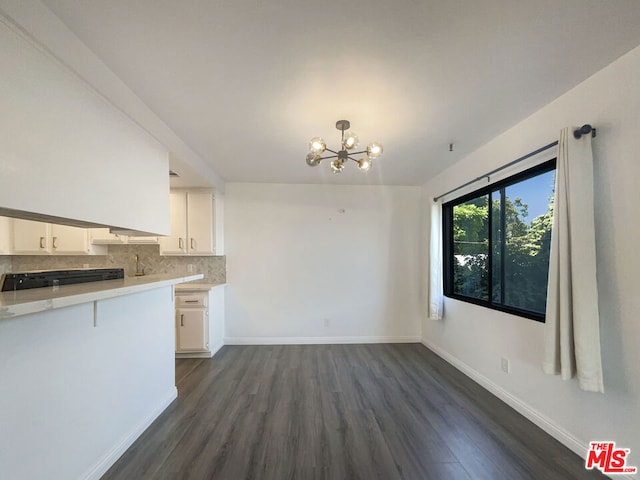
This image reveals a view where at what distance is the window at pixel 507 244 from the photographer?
214cm

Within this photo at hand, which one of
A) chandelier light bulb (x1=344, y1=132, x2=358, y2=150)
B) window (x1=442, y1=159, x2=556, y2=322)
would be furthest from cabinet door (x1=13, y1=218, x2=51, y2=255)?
window (x1=442, y1=159, x2=556, y2=322)

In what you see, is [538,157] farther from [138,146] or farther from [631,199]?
[138,146]

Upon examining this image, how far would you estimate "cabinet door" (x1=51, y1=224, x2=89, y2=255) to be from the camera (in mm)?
3492

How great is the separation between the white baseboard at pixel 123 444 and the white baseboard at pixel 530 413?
9.99 feet

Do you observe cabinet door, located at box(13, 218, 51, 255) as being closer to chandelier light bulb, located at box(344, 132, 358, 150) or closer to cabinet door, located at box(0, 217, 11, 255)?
cabinet door, located at box(0, 217, 11, 255)

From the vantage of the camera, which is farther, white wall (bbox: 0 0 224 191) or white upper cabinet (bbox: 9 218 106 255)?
white upper cabinet (bbox: 9 218 106 255)

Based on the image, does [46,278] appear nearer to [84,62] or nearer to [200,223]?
[84,62]

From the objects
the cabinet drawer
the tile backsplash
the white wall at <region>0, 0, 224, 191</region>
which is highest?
the white wall at <region>0, 0, 224, 191</region>

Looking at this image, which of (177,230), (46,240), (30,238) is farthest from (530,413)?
(30,238)

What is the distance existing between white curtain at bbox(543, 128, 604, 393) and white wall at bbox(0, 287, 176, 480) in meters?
2.91

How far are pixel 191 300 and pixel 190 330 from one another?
388 millimetres

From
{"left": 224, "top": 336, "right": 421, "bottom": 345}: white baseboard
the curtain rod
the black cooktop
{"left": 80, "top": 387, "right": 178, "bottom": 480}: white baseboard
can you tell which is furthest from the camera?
{"left": 224, "top": 336, "right": 421, "bottom": 345}: white baseboard

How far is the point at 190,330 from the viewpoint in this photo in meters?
3.39

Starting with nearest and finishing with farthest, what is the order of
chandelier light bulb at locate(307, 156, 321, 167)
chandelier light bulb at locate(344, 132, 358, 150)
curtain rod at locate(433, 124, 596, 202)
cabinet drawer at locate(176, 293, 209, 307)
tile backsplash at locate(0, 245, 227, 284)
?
curtain rod at locate(433, 124, 596, 202) < chandelier light bulb at locate(344, 132, 358, 150) < chandelier light bulb at locate(307, 156, 321, 167) < cabinet drawer at locate(176, 293, 209, 307) < tile backsplash at locate(0, 245, 227, 284)
